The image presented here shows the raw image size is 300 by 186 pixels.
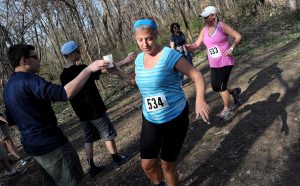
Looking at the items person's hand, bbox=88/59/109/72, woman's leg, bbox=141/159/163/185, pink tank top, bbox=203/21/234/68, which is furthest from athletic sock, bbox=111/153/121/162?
person's hand, bbox=88/59/109/72

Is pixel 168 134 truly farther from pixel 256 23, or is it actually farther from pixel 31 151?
pixel 256 23

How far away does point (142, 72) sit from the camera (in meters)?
3.45

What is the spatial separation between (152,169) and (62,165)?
907mm

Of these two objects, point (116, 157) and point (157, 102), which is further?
point (116, 157)

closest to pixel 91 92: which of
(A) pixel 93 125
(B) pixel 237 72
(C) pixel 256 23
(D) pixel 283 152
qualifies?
(A) pixel 93 125

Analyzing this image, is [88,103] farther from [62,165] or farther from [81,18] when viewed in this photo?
[81,18]

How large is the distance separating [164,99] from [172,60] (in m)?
0.37

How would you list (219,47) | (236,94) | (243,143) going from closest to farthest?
(243,143) → (219,47) → (236,94)

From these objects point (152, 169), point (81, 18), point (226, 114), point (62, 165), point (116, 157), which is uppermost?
point (81, 18)

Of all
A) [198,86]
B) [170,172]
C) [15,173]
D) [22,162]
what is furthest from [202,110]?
[22,162]

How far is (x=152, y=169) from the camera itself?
3.72 meters

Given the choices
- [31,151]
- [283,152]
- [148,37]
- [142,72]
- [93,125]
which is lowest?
[283,152]

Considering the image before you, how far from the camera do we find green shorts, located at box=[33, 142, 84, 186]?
333cm

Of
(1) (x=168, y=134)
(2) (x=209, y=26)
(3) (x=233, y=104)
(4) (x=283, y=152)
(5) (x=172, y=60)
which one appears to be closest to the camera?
(5) (x=172, y=60)
